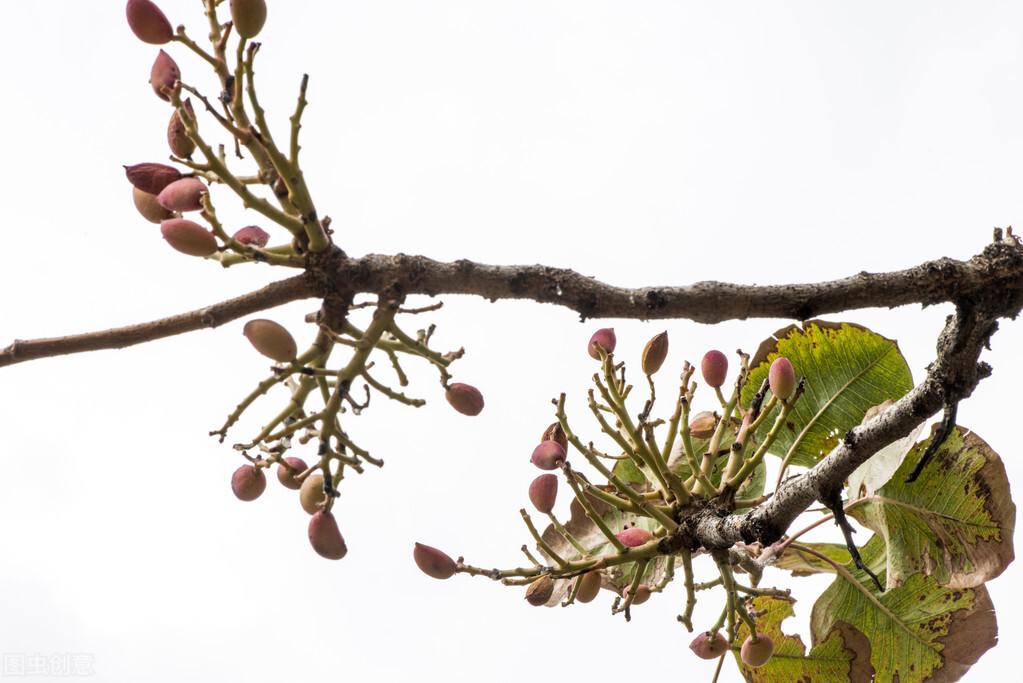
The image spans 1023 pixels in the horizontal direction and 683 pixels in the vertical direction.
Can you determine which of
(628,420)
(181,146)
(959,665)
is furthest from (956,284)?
(181,146)

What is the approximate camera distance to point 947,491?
1827mm

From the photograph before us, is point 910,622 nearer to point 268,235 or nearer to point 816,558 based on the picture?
point 816,558

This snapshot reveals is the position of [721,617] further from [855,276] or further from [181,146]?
[181,146]

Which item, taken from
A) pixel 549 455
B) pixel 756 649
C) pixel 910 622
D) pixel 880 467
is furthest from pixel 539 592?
pixel 910 622

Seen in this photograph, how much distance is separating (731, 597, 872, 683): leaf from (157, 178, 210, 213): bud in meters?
1.33

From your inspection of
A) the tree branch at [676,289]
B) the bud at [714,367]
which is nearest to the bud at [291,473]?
Result: the tree branch at [676,289]

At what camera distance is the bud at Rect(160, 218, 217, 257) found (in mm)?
1309

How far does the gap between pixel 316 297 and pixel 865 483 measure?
3.74ft

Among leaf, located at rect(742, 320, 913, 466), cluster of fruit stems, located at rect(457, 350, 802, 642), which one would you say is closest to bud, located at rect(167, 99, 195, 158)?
cluster of fruit stems, located at rect(457, 350, 802, 642)

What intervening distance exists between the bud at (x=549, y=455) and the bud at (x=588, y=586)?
0.19 meters

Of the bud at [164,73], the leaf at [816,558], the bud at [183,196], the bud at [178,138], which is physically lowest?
the leaf at [816,558]

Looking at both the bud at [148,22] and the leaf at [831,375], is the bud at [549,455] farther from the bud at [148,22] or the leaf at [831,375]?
the bud at [148,22]

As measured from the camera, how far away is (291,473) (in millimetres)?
1582

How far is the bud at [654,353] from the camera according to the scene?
1806 mm
